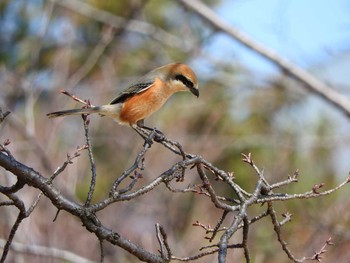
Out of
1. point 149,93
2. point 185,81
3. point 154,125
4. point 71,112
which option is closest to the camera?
point 71,112

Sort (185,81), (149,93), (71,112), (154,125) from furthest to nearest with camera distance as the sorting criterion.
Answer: (154,125), (149,93), (185,81), (71,112)

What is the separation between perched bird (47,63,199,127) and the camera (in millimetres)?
3047

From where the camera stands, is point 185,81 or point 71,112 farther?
point 185,81

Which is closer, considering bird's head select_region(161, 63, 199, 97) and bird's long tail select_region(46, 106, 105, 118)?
bird's long tail select_region(46, 106, 105, 118)

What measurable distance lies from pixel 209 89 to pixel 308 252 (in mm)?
3436

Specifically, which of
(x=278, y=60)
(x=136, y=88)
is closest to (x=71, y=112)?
(x=136, y=88)

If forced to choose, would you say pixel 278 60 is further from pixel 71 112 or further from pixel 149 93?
pixel 71 112

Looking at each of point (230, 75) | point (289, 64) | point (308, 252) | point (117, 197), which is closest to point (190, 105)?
point (230, 75)

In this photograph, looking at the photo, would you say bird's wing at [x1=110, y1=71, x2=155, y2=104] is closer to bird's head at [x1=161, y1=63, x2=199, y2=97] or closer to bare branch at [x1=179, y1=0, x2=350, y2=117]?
bird's head at [x1=161, y1=63, x2=199, y2=97]

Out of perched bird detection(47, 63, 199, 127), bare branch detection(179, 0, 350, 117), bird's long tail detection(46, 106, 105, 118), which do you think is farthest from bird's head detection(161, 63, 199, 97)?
bare branch detection(179, 0, 350, 117)

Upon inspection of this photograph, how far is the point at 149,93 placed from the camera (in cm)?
321

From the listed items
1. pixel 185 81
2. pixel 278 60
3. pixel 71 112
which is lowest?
pixel 71 112

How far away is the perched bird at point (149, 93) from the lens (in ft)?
10.00

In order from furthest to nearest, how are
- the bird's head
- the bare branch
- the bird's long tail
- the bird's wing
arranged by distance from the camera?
the bare branch, the bird's wing, the bird's head, the bird's long tail
